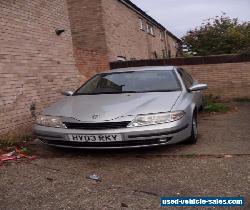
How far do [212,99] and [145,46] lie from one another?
387 inches

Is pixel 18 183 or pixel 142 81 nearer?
pixel 18 183

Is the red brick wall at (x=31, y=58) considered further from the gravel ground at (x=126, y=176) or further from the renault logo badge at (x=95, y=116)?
the renault logo badge at (x=95, y=116)

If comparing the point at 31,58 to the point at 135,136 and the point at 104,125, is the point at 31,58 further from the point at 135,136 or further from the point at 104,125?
the point at 135,136

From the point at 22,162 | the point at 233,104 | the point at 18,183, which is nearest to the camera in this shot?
the point at 18,183

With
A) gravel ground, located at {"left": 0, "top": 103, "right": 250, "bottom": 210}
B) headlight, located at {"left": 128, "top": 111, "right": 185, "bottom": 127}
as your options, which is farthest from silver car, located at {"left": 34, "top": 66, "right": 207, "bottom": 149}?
gravel ground, located at {"left": 0, "top": 103, "right": 250, "bottom": 210}

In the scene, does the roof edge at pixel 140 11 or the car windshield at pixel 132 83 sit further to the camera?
the roof edge at pixel 140 11

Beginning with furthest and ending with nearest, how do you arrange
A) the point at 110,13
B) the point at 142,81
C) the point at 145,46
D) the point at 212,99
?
the point at 145,46
the point at 110,13
the point at 212,99
the point at 142,81

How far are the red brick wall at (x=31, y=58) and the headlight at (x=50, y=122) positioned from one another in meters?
1.34

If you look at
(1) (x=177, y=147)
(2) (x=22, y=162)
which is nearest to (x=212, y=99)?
(1) (x=177, y=147)

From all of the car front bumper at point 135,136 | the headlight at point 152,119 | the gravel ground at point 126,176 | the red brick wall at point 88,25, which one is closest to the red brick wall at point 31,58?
the gravel ground at point 126,176

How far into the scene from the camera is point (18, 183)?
4562 millimetres

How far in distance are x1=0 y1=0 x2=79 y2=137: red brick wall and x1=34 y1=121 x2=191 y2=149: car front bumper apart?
1.79m

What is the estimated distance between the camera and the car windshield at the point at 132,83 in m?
6.39

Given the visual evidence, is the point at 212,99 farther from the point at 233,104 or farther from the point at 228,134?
the point at 228,134
